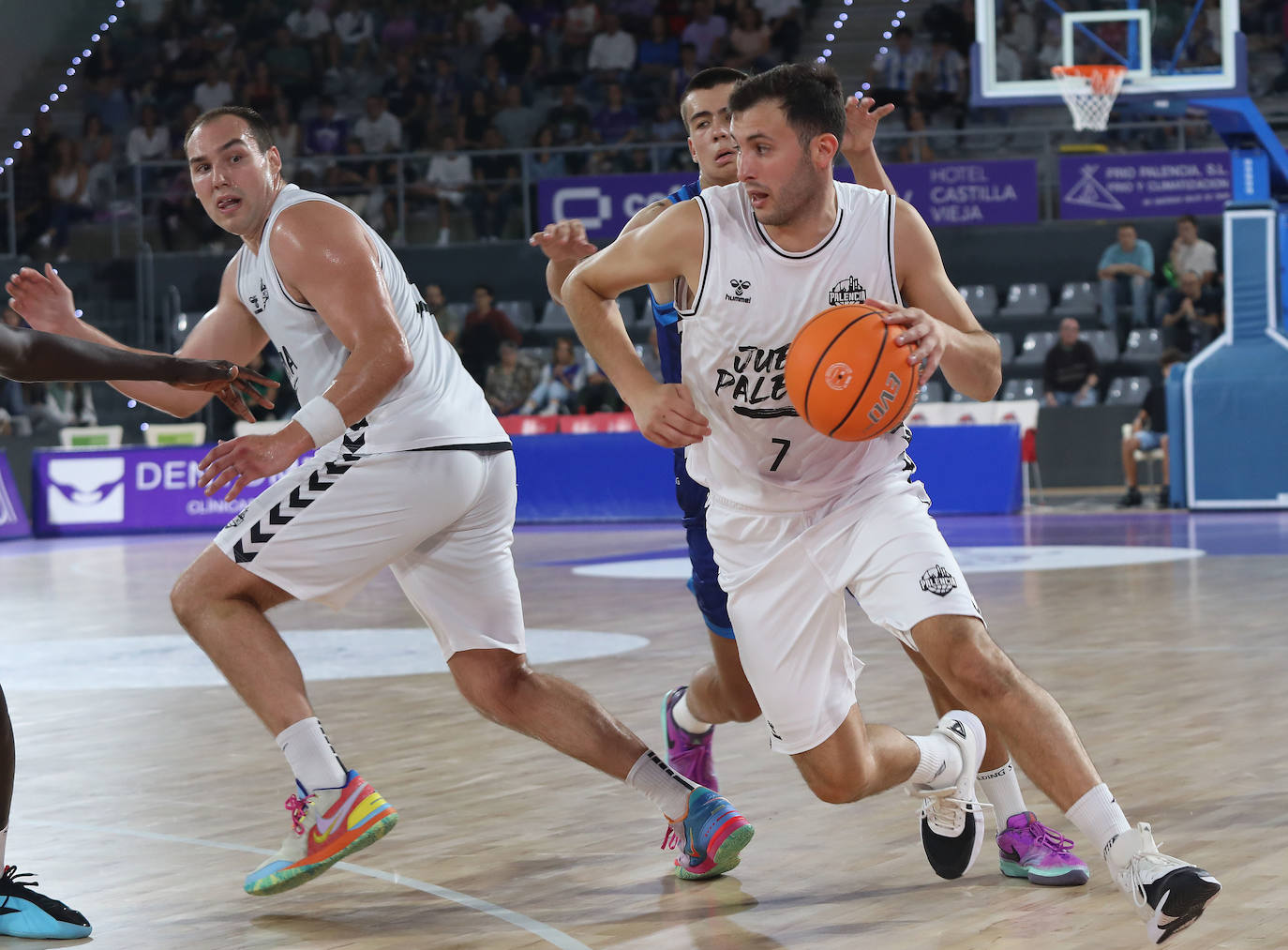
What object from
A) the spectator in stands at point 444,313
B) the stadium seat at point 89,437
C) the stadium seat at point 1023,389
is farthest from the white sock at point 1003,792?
the stadium seat at point 89,437

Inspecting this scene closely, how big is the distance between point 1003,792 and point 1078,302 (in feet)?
54.6

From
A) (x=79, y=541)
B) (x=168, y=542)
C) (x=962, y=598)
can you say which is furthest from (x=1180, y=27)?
(x=962, y=598)

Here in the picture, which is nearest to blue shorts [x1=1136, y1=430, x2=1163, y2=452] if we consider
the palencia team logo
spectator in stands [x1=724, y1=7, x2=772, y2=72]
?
spectator in stands [x1=724, y1=7, x2=772, y2=72]

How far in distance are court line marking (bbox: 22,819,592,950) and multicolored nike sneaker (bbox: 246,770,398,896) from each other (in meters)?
0.24

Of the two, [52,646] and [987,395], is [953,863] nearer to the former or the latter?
[987,395]

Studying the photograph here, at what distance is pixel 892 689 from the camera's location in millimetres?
7328

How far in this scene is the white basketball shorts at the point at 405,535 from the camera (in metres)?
4.46

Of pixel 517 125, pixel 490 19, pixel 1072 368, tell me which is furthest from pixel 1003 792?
pixel 490 19

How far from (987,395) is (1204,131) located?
1756cm

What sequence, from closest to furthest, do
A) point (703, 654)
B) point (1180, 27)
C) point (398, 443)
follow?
point (398, 443), point (703, 654), point (1180, 27)

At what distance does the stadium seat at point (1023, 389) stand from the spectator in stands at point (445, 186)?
23.1 ft

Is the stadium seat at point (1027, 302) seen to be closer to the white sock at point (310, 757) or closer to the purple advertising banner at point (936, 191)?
the purple advertising banner at point (936, 191)

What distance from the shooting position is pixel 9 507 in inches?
695

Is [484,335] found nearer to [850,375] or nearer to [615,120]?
[615,120]
